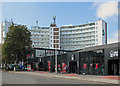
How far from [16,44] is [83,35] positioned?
67.9 meters

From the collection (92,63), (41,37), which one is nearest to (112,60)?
(92,63)

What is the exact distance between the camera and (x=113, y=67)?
29578mm

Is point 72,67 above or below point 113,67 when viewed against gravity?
below

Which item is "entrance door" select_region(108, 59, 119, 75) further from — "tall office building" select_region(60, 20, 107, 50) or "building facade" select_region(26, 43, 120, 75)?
"tall office building" select_region(60, 20, 107, 50)

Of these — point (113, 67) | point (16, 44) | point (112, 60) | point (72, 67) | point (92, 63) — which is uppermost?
point (16, 44)

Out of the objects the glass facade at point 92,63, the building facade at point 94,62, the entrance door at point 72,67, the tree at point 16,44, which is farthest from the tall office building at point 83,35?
the glass facade at point 92,63

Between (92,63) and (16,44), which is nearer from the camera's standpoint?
(92,63)

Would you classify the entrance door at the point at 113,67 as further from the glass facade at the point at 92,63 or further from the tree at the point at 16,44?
the tree at the point at 16,44

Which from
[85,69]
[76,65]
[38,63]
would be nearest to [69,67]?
[76,65]

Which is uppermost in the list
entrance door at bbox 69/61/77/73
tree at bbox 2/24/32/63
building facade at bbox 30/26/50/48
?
building facade at bbox 30/26/50/48

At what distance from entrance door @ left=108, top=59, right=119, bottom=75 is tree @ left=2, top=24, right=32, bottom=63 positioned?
30097mm

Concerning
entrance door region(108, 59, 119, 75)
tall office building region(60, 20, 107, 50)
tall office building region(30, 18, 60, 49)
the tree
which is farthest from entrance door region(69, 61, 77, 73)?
tall office building region(30, 18, 60, 49)

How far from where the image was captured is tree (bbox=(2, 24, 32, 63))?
2053 inches

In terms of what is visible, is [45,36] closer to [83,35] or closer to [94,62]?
[83,35]
